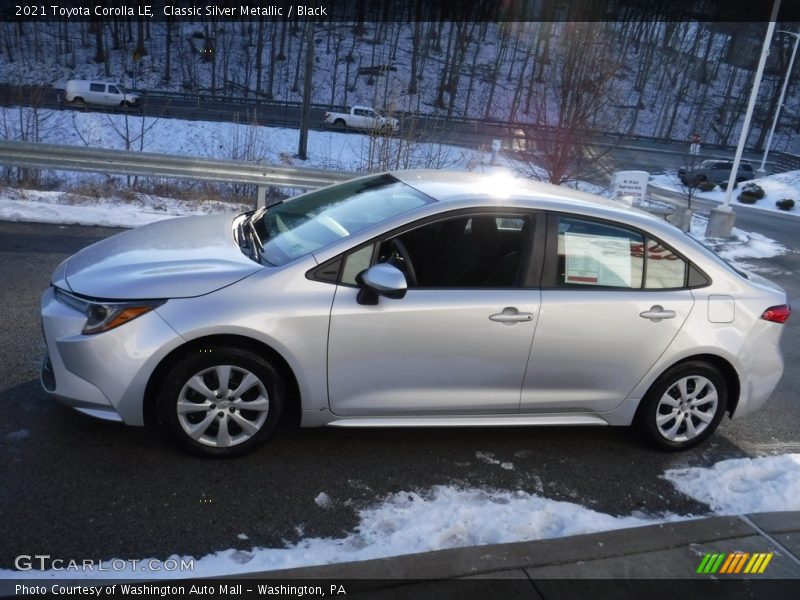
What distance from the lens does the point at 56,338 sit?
342 centimetres

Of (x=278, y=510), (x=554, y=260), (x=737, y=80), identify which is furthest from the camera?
(x=737, y=80)

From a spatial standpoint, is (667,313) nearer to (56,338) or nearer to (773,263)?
(56,338)

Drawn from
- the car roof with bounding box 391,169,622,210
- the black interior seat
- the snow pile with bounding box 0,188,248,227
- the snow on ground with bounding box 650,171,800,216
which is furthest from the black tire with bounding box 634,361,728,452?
the snow on ground with bounding box 650,171,800,216

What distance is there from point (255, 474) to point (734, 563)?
A: 2363mm

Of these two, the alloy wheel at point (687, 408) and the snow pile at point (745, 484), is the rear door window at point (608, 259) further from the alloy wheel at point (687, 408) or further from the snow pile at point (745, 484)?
the snow pile at point (745, 484)

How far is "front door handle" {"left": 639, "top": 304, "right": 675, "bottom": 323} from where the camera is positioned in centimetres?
400

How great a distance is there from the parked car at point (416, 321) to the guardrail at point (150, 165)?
5832mm

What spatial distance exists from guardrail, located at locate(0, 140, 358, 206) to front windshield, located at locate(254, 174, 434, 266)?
17.9 feet

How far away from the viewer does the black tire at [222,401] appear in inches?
135

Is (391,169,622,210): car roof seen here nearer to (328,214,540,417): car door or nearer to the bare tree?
(328,214,540,417): car door

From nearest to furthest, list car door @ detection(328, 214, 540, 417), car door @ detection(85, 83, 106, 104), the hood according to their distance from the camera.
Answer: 1. the hood
2. car door @ detection(328, 214, 540, 417)
3. car door @ detection(85, 83, 106, 104)

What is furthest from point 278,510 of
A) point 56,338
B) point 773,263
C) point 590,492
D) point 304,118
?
point 304,118

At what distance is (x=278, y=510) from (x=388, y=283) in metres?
1.24

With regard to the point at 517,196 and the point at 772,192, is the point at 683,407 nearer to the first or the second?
the point at 517,196
